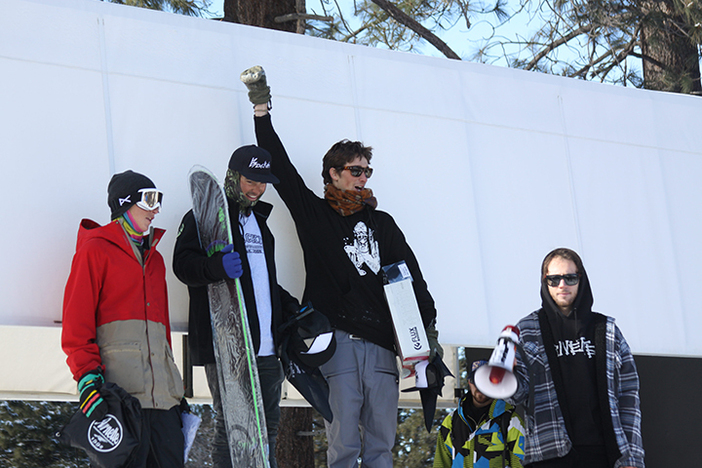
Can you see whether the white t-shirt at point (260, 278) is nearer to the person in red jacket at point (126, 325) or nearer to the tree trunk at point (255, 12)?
the person in red jacket at point (126, 325)

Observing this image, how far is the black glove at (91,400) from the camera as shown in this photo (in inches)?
104

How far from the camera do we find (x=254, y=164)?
10.8ft

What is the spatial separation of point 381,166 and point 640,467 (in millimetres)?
1846

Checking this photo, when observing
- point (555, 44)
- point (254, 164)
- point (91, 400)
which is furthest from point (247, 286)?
point (555, 44)

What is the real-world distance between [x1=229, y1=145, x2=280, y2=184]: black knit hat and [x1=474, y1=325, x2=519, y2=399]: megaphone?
1089 millimetres

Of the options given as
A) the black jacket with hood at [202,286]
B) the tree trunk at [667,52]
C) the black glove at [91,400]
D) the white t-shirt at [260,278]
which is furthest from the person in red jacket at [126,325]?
the tree trunk at [667,52]

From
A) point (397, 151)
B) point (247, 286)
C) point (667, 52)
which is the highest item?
point (667, 52)

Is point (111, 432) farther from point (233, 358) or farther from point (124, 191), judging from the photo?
point (124, 191)

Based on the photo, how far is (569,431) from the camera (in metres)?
3.14

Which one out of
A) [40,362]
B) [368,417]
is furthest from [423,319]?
[40,362]

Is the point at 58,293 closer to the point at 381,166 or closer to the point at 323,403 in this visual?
the point at 323,403

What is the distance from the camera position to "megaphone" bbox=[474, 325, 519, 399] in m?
2.79

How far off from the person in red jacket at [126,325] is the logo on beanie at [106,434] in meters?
0.03

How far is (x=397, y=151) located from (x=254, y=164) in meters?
1.12
